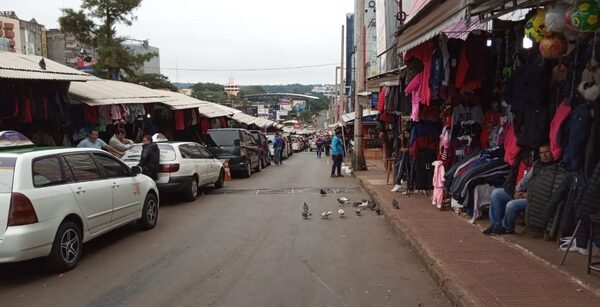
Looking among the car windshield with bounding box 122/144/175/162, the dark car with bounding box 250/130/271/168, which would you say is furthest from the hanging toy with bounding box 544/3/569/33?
the dark car with bounding box 250/130/271/168

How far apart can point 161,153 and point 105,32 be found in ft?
59.7

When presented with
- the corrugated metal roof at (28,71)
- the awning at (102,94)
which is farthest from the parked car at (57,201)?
the awning at (102,94)

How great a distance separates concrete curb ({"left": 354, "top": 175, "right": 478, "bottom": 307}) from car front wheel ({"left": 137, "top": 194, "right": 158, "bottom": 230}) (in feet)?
14.2

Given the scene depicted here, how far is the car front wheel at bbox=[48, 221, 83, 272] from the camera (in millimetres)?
5969

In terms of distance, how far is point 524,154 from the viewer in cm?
723

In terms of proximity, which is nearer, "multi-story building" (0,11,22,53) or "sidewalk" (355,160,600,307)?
"sidewalk" (355,160,600,307)

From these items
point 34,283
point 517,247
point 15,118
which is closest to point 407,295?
point 517,247

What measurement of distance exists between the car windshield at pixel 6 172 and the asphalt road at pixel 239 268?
1.13 metres

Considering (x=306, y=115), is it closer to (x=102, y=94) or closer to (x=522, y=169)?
(x=102, y=94)

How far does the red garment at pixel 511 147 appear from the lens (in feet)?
24.1

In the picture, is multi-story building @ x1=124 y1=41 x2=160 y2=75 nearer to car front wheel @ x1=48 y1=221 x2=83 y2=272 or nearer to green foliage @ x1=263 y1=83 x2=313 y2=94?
car front wheel @ x1=48 y1=221 x2=83 y2=272

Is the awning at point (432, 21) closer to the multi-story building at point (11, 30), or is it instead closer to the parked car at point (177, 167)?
the parked car at point (177, 167)

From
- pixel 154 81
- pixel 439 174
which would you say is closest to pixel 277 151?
pixel 154 81

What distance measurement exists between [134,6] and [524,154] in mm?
24324
